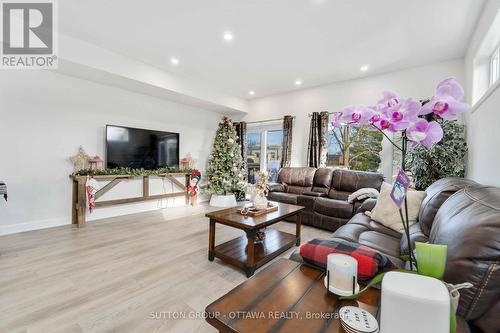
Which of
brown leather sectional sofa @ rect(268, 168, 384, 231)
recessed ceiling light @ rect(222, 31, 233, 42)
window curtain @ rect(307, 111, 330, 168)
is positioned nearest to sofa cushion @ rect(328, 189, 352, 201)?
brown leather sectional sofa @ rect(268, 168, 384, 231)

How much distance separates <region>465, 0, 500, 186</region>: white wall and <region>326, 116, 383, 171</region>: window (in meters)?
1.36

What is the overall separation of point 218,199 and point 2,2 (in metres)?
4.24

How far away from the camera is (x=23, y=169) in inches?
125

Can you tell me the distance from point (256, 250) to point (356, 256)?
154 cm

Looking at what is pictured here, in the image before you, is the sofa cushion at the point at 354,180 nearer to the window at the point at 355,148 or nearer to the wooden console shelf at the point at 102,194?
the window at the point at 355,148

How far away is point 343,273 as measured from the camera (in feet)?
2.82

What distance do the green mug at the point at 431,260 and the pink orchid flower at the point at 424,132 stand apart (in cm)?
31

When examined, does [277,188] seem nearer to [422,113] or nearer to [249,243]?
[249,243]

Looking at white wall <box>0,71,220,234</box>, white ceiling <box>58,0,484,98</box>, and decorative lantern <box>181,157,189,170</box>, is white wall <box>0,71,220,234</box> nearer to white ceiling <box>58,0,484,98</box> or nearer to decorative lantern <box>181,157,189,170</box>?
white ceiling <box>58,0,484,98</box>

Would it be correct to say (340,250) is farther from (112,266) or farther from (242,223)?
(112,266)

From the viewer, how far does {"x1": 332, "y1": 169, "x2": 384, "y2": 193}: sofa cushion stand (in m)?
3.62

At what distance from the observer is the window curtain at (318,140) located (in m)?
4.50

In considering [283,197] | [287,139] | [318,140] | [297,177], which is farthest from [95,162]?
[318,140]

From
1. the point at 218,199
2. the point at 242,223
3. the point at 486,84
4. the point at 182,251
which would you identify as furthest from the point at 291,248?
the point at 486,84
